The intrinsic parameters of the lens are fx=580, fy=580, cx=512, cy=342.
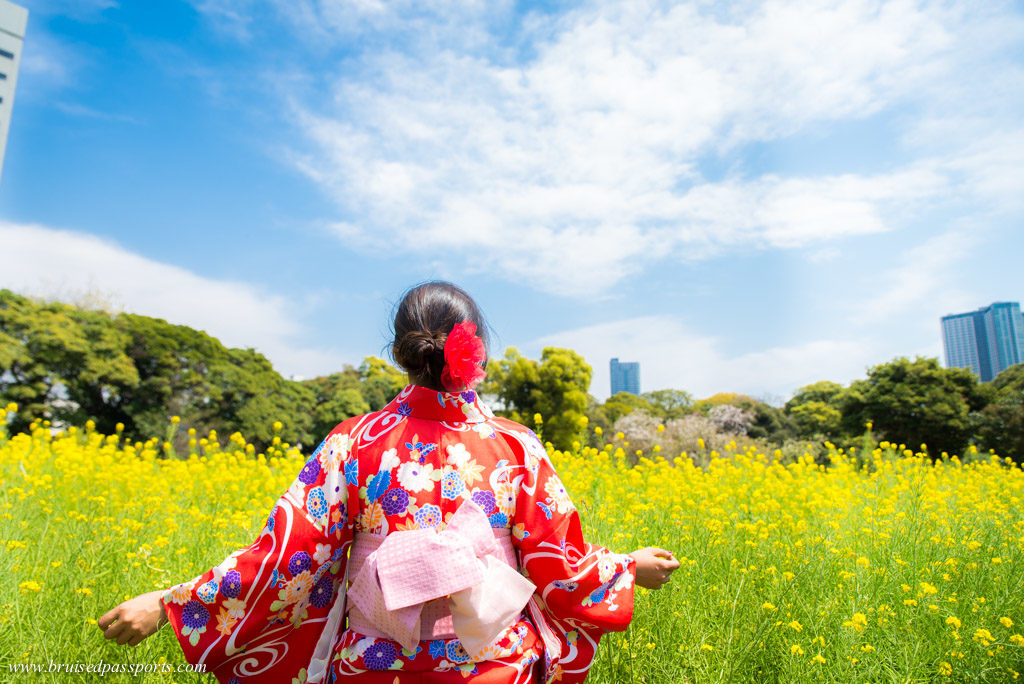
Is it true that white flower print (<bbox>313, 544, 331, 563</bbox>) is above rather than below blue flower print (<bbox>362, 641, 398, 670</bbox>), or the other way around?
above

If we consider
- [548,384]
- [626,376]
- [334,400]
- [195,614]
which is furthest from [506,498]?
[626,376]

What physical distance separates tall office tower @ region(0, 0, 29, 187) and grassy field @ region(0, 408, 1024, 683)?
25.4m

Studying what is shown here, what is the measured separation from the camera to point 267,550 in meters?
1.27

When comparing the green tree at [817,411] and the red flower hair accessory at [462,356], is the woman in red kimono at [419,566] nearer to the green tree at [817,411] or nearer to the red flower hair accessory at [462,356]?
the red flower hair accessory at [462,356]

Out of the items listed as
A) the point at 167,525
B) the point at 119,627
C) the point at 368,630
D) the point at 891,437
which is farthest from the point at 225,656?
the point at 891,437

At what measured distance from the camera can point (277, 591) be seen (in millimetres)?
1279

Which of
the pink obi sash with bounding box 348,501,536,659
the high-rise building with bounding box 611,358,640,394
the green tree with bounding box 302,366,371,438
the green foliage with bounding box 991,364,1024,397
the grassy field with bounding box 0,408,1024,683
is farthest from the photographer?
the high-rise building with bounding box 611,358,640,394

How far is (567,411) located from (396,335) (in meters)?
14.0

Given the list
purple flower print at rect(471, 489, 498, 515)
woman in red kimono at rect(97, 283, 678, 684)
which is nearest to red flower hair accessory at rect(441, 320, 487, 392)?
woman in red kimono at rect(97, 283, 678, 684)

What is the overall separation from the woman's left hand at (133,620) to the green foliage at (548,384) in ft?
45.4

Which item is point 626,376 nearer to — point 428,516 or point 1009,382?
point 1009,382

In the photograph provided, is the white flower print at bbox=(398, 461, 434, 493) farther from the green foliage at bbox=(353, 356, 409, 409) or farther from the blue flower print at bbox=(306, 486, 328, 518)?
the green foliage at bbox=(353, 356, 409, 409)

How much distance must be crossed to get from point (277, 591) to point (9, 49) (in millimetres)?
31018

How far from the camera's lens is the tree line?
573 inches
